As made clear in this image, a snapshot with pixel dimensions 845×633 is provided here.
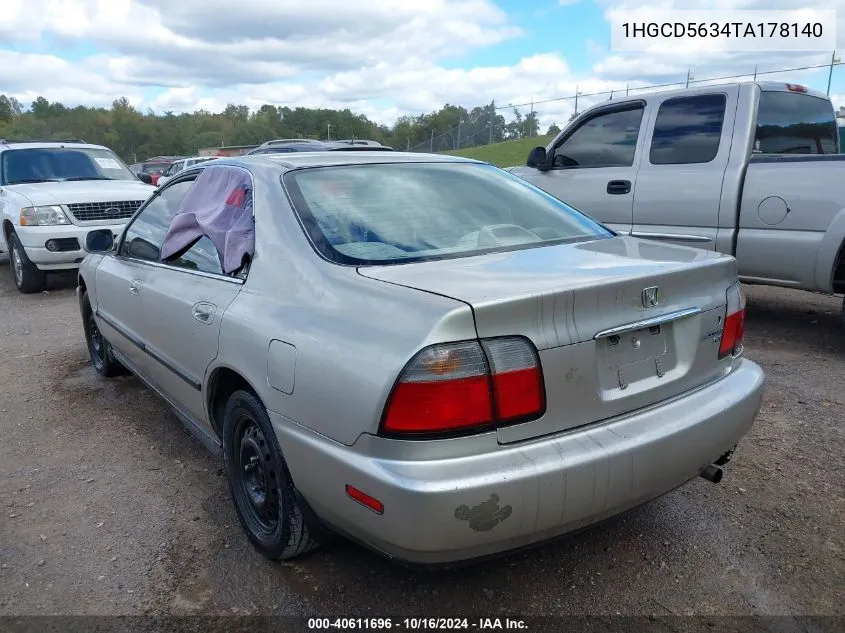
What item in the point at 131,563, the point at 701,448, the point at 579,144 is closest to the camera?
the point at 701,448

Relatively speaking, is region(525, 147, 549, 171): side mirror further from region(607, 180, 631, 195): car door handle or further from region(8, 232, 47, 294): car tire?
region(8, 232, 47, 294): car tire

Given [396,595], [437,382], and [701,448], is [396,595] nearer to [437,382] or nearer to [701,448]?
[437,382]

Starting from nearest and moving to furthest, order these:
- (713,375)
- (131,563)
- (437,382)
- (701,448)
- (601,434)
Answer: (437,382) < (601,434) < (701,448) < (713,375) < (131,563)

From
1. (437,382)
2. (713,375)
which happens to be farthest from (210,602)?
(713,375)

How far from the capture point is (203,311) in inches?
113

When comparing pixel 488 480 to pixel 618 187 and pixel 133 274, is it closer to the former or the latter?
pixel 133 274

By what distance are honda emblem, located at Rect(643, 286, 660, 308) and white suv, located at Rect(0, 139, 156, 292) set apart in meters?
7.13

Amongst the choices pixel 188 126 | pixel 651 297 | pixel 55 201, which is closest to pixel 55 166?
pixel 55 201

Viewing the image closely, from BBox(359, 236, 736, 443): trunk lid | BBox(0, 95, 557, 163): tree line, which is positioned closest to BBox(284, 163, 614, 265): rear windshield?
BBox(359, 236, 736, 443): trunk lid

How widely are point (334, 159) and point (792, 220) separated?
3.62m

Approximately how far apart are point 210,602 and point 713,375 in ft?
6.57

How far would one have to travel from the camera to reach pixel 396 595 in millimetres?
2471

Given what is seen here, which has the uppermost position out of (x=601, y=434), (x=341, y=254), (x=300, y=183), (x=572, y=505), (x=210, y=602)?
(x=300, y=183)

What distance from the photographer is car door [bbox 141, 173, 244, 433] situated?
281 cm
